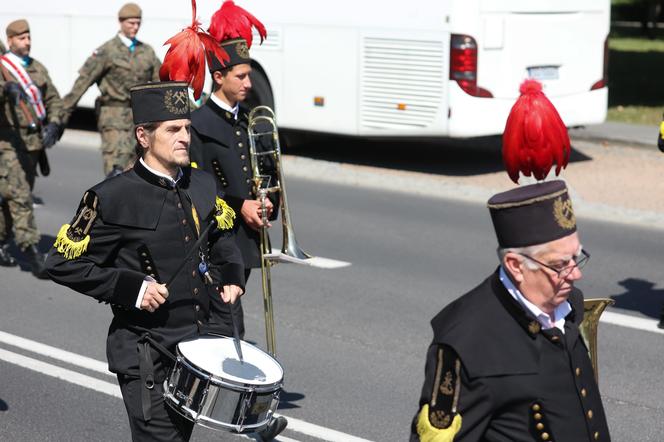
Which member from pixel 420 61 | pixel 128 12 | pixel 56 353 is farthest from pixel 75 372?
pixel 420 61

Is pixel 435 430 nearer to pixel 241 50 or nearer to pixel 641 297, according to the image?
pixel 241 50

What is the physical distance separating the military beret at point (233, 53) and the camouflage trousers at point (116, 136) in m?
5.24

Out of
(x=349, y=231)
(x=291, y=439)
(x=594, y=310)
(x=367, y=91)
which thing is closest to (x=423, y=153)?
(x=367, y=91)

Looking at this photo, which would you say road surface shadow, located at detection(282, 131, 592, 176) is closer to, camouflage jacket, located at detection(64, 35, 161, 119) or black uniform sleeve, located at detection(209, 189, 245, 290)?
camouflage jacket, located at detection(64, 35, 161, 119)

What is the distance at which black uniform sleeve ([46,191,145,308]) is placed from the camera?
4.84 metres

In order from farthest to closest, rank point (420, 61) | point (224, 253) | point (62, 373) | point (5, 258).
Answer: point (420, 61)
point (5, 258)
point (62, 373)
point (224, 253)

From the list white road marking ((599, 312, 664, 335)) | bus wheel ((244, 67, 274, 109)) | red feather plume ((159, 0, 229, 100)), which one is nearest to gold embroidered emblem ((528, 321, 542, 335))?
red feather plume ((159, 0, 229, 100))

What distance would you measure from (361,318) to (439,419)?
18.3 ft

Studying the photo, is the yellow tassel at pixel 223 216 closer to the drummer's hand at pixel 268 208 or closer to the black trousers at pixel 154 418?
the black trousers at pixel 154 418

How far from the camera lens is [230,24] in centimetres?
694

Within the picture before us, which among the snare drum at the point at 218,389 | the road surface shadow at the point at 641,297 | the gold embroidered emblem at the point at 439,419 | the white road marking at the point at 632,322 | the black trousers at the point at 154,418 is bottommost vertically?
the white road marking at the point at 632,322

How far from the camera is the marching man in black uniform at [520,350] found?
11.3 ft

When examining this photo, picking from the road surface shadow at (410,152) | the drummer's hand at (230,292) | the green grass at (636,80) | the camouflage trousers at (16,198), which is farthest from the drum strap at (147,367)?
the green grass at (636,80)

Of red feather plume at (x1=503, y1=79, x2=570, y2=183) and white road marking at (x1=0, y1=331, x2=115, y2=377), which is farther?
white road marking at (x1=0, y1=331, x2=115, y2=377)
